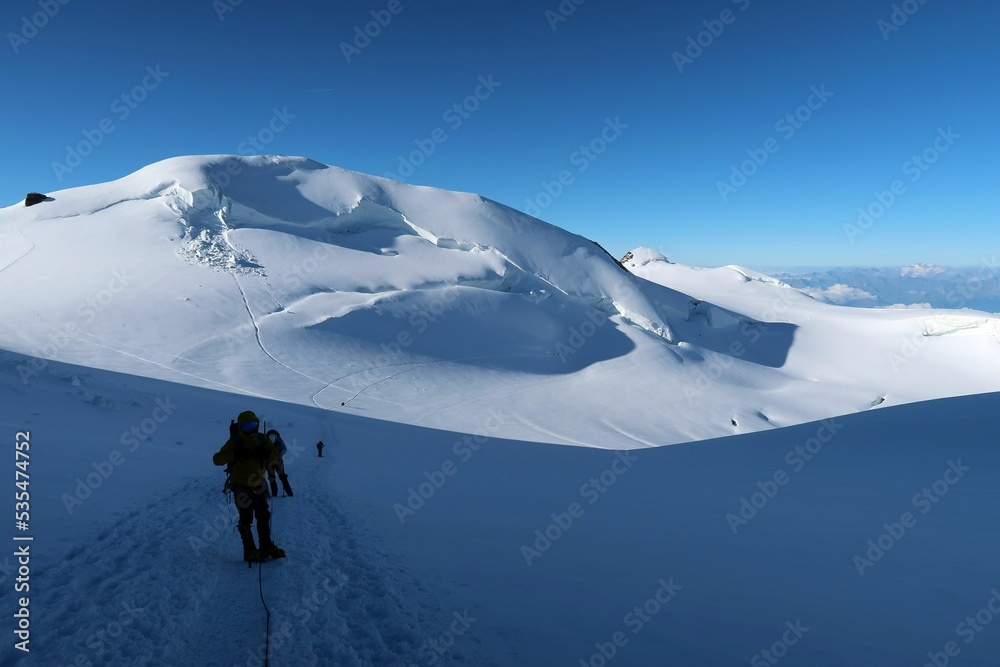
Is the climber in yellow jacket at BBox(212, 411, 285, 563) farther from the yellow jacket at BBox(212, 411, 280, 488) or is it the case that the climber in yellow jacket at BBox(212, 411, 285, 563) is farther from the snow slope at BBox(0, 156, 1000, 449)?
the snow slope at BBox(0, 156, 1000, 449)

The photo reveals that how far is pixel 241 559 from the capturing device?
5164 mm

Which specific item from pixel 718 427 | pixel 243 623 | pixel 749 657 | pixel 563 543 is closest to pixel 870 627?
pixel 749 657

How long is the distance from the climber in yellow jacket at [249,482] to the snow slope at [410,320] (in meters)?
13.5

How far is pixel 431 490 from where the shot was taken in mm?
9289

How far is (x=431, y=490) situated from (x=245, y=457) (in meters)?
4.74

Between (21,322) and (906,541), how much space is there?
98.9 ft

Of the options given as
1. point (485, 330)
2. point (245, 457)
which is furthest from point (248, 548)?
point (485, 330)

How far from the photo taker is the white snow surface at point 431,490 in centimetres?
388

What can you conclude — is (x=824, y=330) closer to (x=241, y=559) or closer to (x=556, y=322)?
(x=556, y=322)

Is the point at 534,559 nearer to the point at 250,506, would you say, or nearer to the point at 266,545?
the point at 266,545

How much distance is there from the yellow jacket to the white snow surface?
87 cm

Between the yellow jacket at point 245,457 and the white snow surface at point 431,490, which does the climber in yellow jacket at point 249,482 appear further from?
the white snow surface at point 431,490

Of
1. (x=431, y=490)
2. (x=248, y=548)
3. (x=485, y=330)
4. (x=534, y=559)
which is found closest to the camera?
(x=248, y=548)

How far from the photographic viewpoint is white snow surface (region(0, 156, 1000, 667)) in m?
3.88
